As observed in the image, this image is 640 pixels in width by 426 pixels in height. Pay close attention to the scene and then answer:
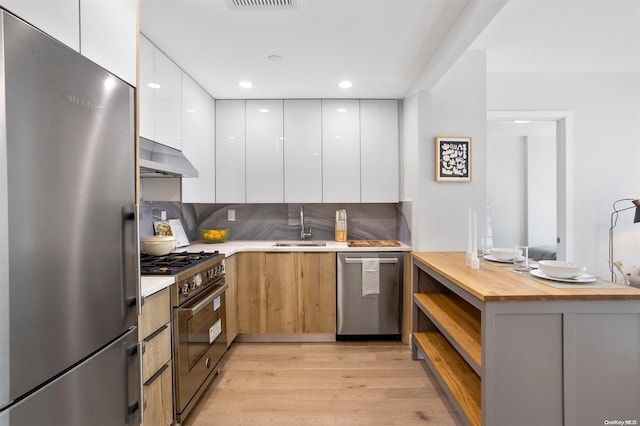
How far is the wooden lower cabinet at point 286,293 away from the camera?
3037 millimetres

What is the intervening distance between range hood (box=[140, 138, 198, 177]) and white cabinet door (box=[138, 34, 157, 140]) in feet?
0.26

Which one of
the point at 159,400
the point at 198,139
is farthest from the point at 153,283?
the point at 198,139

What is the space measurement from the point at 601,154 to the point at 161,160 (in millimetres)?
4237

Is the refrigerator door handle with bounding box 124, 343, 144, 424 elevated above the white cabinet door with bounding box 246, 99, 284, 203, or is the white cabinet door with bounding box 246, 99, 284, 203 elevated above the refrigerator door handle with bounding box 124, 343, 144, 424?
the white cabinet door with bounding box 246, 99, 284, 203

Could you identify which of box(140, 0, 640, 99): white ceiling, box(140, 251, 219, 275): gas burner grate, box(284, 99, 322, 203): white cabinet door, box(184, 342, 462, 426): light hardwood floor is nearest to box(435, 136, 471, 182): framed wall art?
box(140, 0, 640, 99): white ceiling

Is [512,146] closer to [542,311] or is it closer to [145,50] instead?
[542,311]

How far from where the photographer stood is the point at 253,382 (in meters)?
2.40

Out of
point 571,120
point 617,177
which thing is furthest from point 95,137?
point 617,177

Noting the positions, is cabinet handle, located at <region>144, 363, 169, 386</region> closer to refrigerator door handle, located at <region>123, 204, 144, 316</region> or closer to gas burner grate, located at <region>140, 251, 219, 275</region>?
refrigerator door handle, located at <region>123, 204, 144, 316</region>

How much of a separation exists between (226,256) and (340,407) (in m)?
1.46

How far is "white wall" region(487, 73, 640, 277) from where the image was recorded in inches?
130

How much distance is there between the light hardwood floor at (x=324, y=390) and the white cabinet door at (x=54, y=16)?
2117 mm

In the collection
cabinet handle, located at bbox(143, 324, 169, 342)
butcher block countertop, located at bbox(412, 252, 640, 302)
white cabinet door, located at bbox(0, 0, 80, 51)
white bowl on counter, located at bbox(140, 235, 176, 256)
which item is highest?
white cabinet door, located at bbox(0, 0, 80, 51)

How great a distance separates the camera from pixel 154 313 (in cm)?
158
